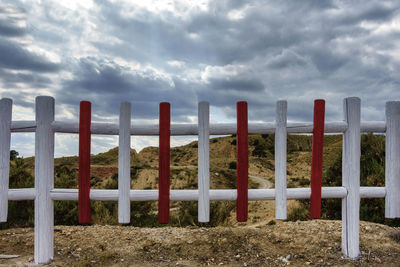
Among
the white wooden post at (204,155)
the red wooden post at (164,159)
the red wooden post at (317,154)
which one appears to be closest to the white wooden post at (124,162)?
the red wooden post at (164,159)

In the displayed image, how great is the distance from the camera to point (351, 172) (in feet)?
12.7

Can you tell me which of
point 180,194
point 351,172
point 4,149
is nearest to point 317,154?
point 351,172

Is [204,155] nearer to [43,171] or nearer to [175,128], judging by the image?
[175,128]

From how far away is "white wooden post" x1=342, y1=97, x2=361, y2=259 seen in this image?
12.7 ft

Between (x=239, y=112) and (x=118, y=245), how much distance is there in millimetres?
2958

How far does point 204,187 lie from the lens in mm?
3578

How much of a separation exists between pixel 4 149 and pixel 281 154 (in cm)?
375

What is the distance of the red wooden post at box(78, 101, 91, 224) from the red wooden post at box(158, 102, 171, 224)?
3.14 ft

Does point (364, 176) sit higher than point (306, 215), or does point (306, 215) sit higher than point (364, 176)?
point (364, 176)

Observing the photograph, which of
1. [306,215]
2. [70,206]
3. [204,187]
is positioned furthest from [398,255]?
[70,206]

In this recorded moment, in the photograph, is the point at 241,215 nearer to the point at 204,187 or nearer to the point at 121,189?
the point at 204,187

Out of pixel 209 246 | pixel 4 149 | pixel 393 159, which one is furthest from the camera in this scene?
pixel 209 246

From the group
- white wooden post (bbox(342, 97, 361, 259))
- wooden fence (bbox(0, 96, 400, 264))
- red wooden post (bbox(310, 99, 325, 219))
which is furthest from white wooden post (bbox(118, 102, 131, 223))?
white wooden post (bbox(342, 97, 361, 259))

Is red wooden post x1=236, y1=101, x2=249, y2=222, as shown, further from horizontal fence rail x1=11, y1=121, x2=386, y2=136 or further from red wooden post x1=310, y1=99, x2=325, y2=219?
red wooden post x1=310, y1=99, x2=325, y2=219
